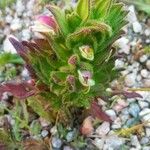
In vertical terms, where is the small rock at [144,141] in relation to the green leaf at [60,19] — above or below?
below

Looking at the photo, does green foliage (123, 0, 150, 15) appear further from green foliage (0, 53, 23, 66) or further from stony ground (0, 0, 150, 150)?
green foliage (0, 53, 23, 66)

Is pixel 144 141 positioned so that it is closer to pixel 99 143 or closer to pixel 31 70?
pixel 99 143

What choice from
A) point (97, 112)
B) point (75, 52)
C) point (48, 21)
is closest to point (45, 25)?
point (48, 21)

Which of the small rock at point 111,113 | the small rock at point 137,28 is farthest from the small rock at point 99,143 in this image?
the small rock at point 137,28

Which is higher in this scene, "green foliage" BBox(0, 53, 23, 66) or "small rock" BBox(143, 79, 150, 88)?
"green foliage" BBox(0, 53, 23, 66)

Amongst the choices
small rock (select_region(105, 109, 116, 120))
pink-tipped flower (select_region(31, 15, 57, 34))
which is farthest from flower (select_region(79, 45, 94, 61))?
small rock (select_region(105, 109, 116, 120))

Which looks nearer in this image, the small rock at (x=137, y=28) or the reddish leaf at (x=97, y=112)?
the reddish leaf at (x=97, y=112)

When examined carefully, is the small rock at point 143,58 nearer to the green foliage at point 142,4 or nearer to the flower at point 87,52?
the green foliage at point 142,4
